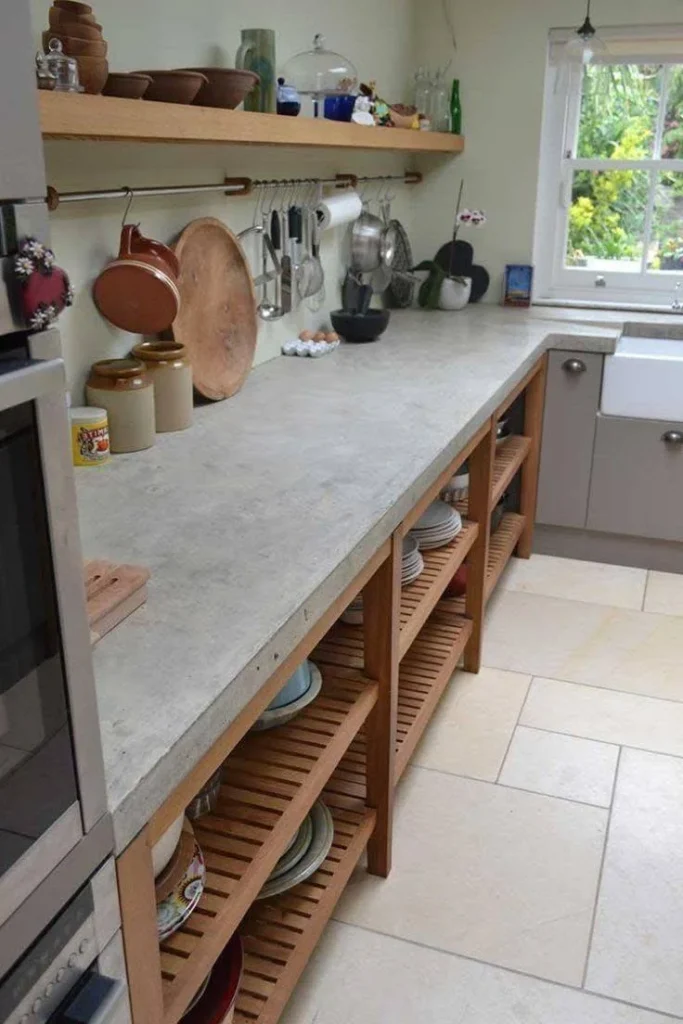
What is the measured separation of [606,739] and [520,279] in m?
1.98

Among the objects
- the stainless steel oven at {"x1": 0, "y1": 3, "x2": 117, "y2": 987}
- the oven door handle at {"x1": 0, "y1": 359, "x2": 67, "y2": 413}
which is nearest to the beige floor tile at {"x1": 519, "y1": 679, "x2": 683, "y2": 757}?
the stainless steel oven at {"x1": 0, "y1": 3, "x2": 117, "y2": 987}

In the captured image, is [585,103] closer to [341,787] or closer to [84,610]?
[341,787]

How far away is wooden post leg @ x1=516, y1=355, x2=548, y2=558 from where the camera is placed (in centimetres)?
322

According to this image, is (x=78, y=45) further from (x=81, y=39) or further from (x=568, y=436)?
(x=568, y=436)

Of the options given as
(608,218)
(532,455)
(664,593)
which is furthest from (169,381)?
(608,218)

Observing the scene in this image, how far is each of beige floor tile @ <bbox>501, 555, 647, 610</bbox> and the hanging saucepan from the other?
1746 millimetres

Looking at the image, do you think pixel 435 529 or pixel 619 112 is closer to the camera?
pixel 435 529

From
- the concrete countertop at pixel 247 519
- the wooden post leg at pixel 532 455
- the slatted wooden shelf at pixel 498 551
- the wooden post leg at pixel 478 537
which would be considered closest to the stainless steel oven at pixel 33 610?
the concrete countertop at pixel 247 519

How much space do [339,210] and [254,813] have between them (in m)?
1.95

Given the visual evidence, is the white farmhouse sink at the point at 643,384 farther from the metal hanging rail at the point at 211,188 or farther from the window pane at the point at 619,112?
the metal hanging rail at the point at 211,188

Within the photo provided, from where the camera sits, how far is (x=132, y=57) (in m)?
1.84

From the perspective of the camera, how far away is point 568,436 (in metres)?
3.27

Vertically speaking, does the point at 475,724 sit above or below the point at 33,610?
below

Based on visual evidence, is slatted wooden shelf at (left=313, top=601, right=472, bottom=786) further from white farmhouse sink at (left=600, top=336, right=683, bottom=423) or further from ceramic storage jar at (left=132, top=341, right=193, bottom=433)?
white farmhouse sink at (left=600, top=336, right=683, bottom=423)
